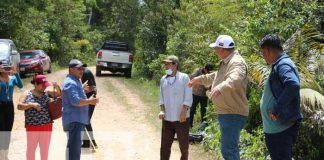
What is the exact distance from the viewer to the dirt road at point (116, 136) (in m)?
8.98

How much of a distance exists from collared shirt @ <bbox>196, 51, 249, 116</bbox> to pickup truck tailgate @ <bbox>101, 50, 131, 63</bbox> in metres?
21.0

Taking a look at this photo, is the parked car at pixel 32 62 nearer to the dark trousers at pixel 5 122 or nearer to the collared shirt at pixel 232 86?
the dark trousers at pixel 5 122

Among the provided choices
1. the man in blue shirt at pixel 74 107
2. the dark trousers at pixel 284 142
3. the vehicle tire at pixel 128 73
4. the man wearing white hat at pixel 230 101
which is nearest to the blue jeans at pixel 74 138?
the man in blue shirt at pixel 74 107

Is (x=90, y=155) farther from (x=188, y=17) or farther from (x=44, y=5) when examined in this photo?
(x=44, y=5)

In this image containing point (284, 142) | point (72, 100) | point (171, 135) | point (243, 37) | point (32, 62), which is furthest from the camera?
point (32, 62)

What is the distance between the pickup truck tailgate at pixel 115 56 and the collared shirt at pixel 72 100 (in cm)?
1969

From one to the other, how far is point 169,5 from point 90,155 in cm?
1676

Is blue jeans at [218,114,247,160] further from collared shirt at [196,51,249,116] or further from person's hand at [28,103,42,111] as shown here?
person's hand at [28,103,42,111]

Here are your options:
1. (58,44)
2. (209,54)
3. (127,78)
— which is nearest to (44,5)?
(58,44)

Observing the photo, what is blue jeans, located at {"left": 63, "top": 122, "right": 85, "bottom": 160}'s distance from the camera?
6.68m

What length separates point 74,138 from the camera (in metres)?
6.73

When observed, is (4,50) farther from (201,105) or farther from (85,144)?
(85,144)

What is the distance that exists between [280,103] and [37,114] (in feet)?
11.8

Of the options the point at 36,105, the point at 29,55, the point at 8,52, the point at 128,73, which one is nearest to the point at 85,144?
the point at 36,105
